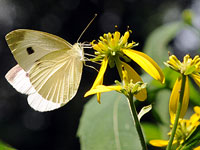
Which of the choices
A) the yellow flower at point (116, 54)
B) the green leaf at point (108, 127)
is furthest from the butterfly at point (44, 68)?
the yellow flower at point (116, 54)

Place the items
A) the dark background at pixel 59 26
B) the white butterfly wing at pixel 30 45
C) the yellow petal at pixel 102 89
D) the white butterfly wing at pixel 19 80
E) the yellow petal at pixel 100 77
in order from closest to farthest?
the yellow petal at pixel 102 89, the yellow petal at pixel 100 77, the white butterfly wing at pixel 30 45, the white butterfly wing at pixel 19 80, the dark background at pixel 59 26

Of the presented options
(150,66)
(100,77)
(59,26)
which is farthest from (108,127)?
(59,26)

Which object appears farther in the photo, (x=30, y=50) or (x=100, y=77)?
(x=30, y=50)

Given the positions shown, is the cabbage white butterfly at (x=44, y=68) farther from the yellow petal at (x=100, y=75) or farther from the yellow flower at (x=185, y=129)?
the yellow flower at (x=185, y=129)

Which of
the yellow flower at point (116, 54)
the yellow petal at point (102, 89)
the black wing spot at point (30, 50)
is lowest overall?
the black wing spot at point (30, 50)

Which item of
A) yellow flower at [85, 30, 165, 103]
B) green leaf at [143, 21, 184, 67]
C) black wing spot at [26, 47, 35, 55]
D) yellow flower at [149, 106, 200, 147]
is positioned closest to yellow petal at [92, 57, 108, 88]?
yellow flower at [85, 30, 165, 103]

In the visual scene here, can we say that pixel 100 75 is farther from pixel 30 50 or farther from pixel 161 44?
pixel 161 44

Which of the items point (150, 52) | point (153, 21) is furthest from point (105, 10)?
point (150, 52)
